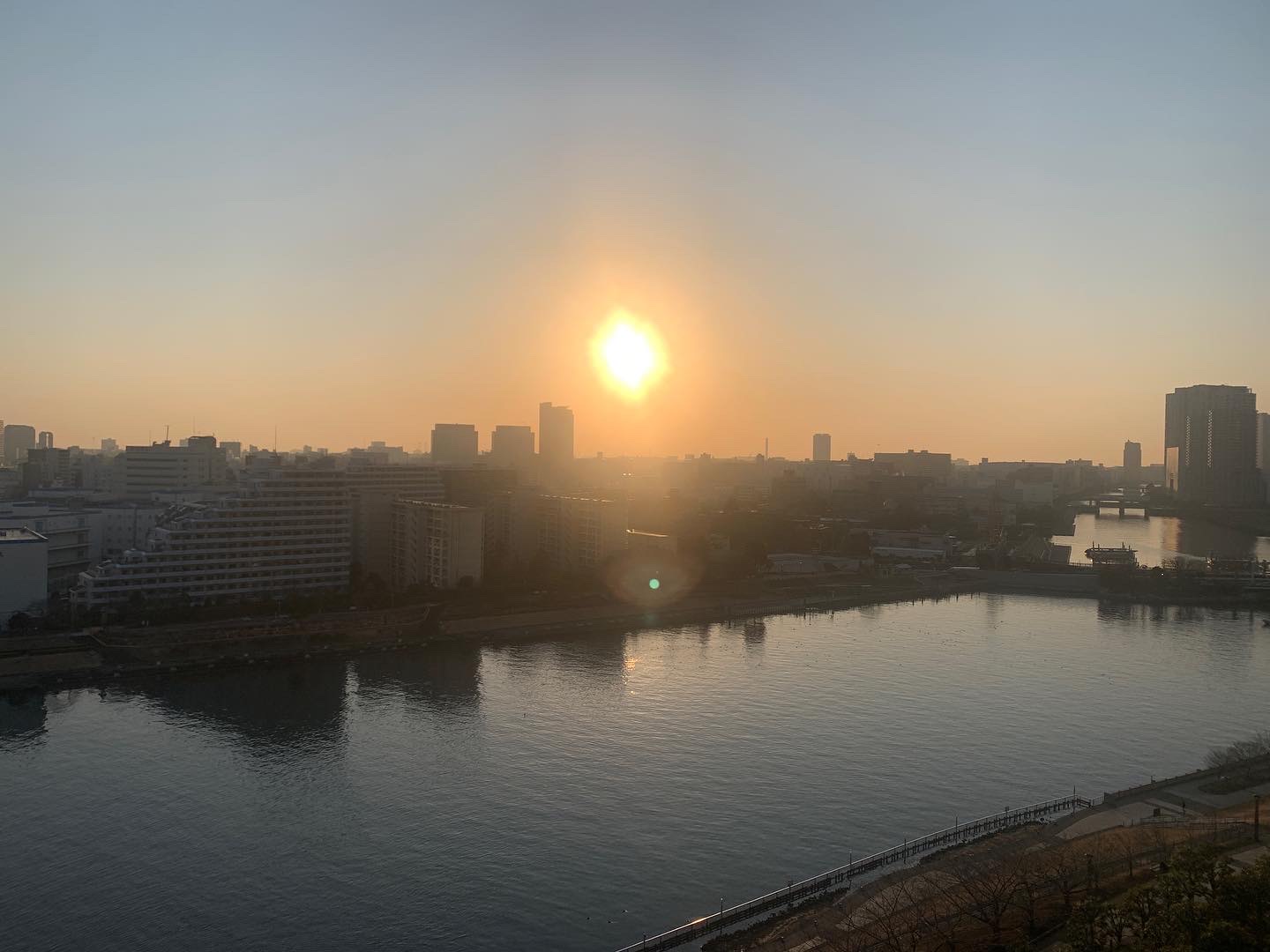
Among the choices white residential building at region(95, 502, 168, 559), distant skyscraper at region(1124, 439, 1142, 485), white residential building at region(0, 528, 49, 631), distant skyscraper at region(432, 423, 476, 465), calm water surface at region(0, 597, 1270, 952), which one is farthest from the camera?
distant skyscraper at region(1124, 439, 1142, 485)

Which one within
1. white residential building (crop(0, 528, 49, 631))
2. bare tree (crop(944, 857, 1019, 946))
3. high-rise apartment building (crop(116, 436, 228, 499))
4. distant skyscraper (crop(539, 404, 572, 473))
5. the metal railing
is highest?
distant skyscraper (crop(539, 404, 572, 473))

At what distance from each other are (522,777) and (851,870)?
2.20 metres

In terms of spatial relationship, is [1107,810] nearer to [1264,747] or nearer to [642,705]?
[1264,747]

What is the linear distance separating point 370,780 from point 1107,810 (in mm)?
4363

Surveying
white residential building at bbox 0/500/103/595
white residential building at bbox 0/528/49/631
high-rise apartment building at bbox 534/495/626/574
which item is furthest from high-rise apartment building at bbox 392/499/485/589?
white residential building at bbox 0/528/49/631

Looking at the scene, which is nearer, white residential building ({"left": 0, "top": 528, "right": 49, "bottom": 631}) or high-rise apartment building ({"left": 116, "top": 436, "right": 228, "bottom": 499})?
white residential building ({"left": 0, "top": 528, "right": 49, "bottom": 631})

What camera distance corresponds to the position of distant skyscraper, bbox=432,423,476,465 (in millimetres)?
31578

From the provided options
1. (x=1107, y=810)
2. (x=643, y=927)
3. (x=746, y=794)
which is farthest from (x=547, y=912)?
(x=1107, y=810)

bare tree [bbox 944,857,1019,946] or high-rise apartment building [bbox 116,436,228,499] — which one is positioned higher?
high-rise apartment building [bbox 116,436,228,499]

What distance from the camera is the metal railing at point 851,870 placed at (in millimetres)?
4062

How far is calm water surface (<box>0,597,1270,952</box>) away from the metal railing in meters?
0.12

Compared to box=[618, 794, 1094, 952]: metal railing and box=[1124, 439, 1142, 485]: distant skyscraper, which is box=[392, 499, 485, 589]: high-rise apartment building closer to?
box=[618, 794, 1094, 952]: metal railing

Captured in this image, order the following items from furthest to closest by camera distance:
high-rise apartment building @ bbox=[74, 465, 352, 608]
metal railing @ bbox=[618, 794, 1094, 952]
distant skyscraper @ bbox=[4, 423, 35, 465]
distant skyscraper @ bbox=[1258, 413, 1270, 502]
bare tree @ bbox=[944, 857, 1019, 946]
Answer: distant skyscraper @ bbox=[1258, 413, 1270, 502] < distant skyscraper @ bbox=[4, 423, 35, 465] < high-rise apartment building @ bbox=[74, 465, 352, 608] < metal railing @ bbox=[618, 794, 1094, 952] < bare tree @ bbox=[944, 857, 1019, 946]

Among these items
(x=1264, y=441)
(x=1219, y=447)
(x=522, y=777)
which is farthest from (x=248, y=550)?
(x=1264, y=441)
